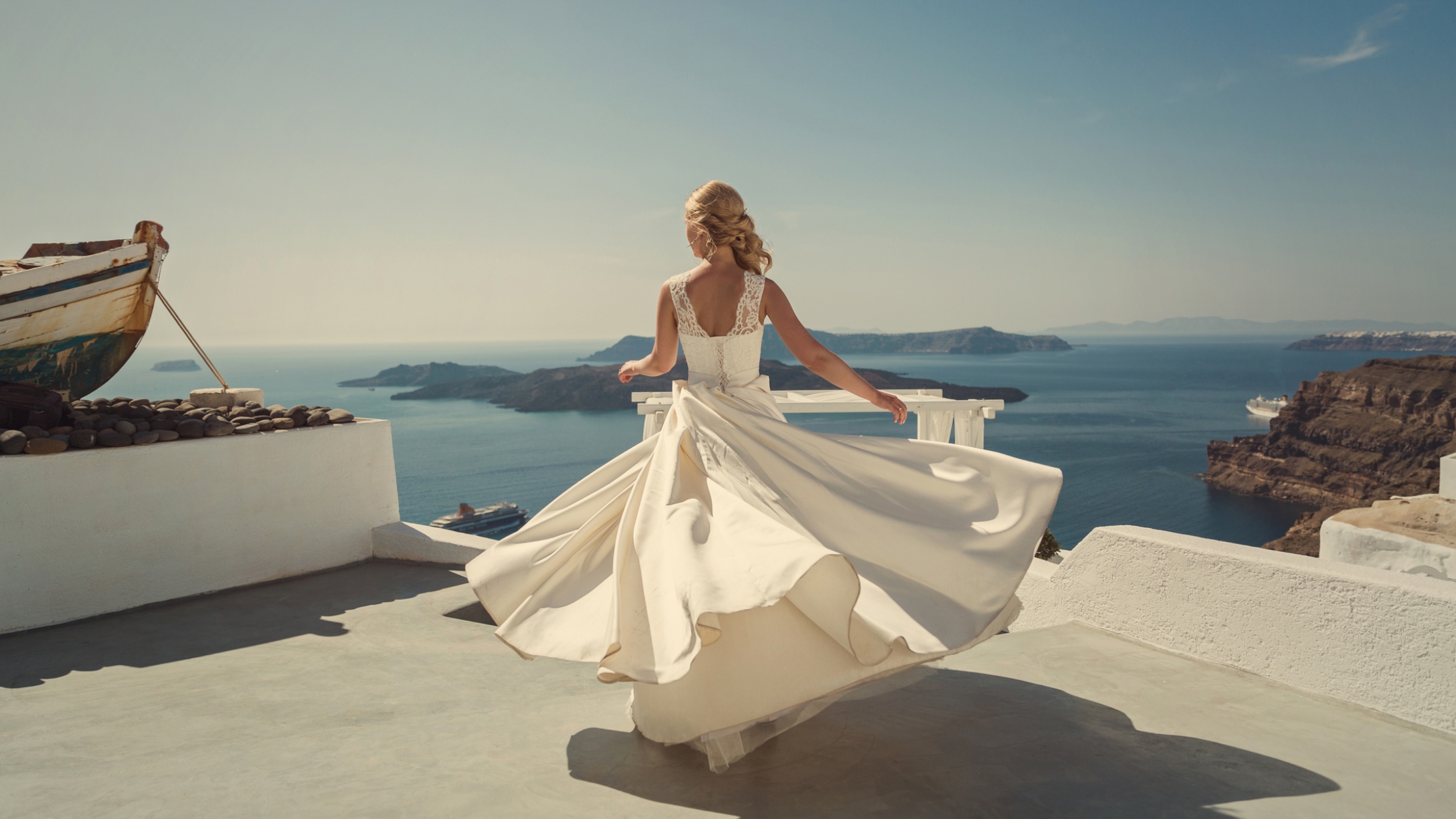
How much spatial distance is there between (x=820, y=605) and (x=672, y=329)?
1.04m

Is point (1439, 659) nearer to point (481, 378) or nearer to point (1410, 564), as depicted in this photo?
point (1410, 564)

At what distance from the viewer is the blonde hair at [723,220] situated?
2242 millimetres

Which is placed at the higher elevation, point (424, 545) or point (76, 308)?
point (76, 308)

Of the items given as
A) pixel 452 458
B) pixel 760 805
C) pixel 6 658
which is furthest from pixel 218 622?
pixel 452 458

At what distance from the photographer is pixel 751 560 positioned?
1.66 meters

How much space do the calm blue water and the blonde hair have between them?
2323 cm

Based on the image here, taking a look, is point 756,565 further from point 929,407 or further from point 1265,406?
point 1265,406

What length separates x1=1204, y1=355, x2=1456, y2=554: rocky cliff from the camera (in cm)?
4741

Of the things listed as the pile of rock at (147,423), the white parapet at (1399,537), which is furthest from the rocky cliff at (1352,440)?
the pile of rock at (147,423)

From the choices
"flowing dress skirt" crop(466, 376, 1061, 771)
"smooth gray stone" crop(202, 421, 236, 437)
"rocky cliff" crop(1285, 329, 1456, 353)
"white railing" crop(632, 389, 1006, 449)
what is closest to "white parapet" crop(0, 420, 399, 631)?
"smooth gray stone" crop(202, 421, 236, 437)

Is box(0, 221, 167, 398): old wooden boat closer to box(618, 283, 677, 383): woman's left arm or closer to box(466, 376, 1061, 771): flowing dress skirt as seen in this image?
box(618, 283, 677, 383): woman's left arm

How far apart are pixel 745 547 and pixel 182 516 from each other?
3.53 metres

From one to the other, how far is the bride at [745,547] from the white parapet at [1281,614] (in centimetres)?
88

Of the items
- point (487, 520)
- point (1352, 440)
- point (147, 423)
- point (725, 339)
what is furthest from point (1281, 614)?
point (1352, 440)
